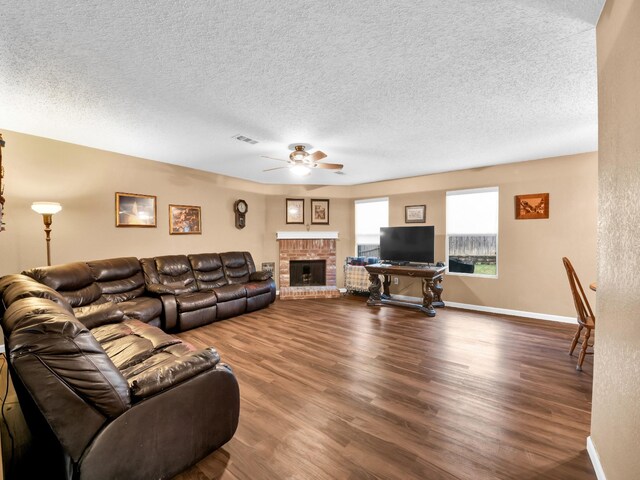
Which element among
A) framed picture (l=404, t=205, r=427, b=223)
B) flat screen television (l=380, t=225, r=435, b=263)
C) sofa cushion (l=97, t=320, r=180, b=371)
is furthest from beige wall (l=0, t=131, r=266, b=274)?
framed picture (l=404, t=205, r=427, b=223)

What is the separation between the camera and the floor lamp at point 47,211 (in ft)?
9.91

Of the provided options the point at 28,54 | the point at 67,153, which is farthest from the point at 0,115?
the point at 28,54

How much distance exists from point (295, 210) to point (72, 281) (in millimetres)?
4121

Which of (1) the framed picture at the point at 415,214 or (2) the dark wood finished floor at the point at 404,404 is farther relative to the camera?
(1) the framed picture at the point at 415,214

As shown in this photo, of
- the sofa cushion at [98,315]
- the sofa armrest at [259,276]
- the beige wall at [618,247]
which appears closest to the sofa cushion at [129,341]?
the sofa cushion at [98,315]

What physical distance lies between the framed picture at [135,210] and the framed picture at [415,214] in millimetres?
4833

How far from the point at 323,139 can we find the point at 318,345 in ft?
8.52

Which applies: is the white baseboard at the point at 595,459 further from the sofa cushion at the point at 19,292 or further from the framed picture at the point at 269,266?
the framed picture at the point at 269,266

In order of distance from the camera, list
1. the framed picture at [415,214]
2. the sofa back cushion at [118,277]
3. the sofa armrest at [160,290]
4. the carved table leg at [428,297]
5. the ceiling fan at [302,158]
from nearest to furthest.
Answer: the ceiling fan at [302,158] < the sofa back cushion at [118,277] < the sofa armrest at [160,290] < the carved table leg at [428,297] < the framed picture at [415,214]

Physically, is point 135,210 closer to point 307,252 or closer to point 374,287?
point 307,252

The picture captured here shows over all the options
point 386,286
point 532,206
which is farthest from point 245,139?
point 532,206

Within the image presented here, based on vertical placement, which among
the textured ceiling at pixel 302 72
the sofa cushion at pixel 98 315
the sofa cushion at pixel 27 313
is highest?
the textured ceiling at pixel 302 72

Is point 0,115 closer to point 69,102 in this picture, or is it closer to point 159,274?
point 69,102

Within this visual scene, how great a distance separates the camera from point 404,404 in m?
2.09
